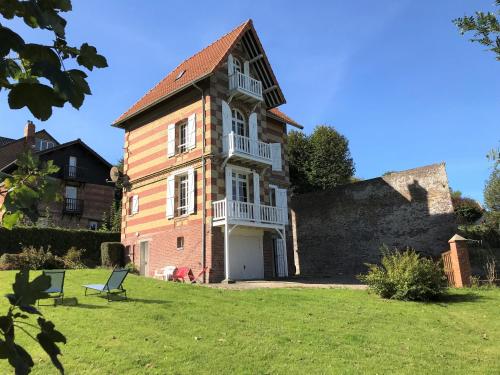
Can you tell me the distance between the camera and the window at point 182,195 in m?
18.4

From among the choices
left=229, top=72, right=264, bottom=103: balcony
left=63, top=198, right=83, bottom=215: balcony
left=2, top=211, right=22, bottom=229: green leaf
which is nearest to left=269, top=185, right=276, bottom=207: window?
left=229, top=72, right=264, bottom=103: balcony

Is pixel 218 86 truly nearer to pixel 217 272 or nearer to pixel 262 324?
pixel 217 272

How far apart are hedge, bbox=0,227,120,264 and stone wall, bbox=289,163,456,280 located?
10893mm

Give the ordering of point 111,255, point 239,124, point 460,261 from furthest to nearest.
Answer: point 239,124 < point 111,255 < point 460,261

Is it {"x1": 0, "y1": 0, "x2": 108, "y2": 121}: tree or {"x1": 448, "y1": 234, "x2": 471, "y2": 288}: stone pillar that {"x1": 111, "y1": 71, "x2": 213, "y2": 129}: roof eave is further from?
{"x1": 0, "y1": 0, "x2": 108, "y2": 121}: tree

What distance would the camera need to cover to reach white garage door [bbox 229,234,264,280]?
688 inches

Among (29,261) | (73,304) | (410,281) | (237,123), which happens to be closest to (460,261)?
(410,281)

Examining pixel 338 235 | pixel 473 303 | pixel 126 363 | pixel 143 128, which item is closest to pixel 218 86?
pixel 143 128

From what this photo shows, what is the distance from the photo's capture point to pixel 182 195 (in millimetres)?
18766

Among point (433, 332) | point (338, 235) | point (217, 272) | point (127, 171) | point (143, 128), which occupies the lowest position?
point (433, 332)

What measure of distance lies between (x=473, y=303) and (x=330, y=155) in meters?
22.7

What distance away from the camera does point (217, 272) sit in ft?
54.0

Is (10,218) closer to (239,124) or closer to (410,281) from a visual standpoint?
(410,281)

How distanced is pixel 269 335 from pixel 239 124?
43.9 ft
